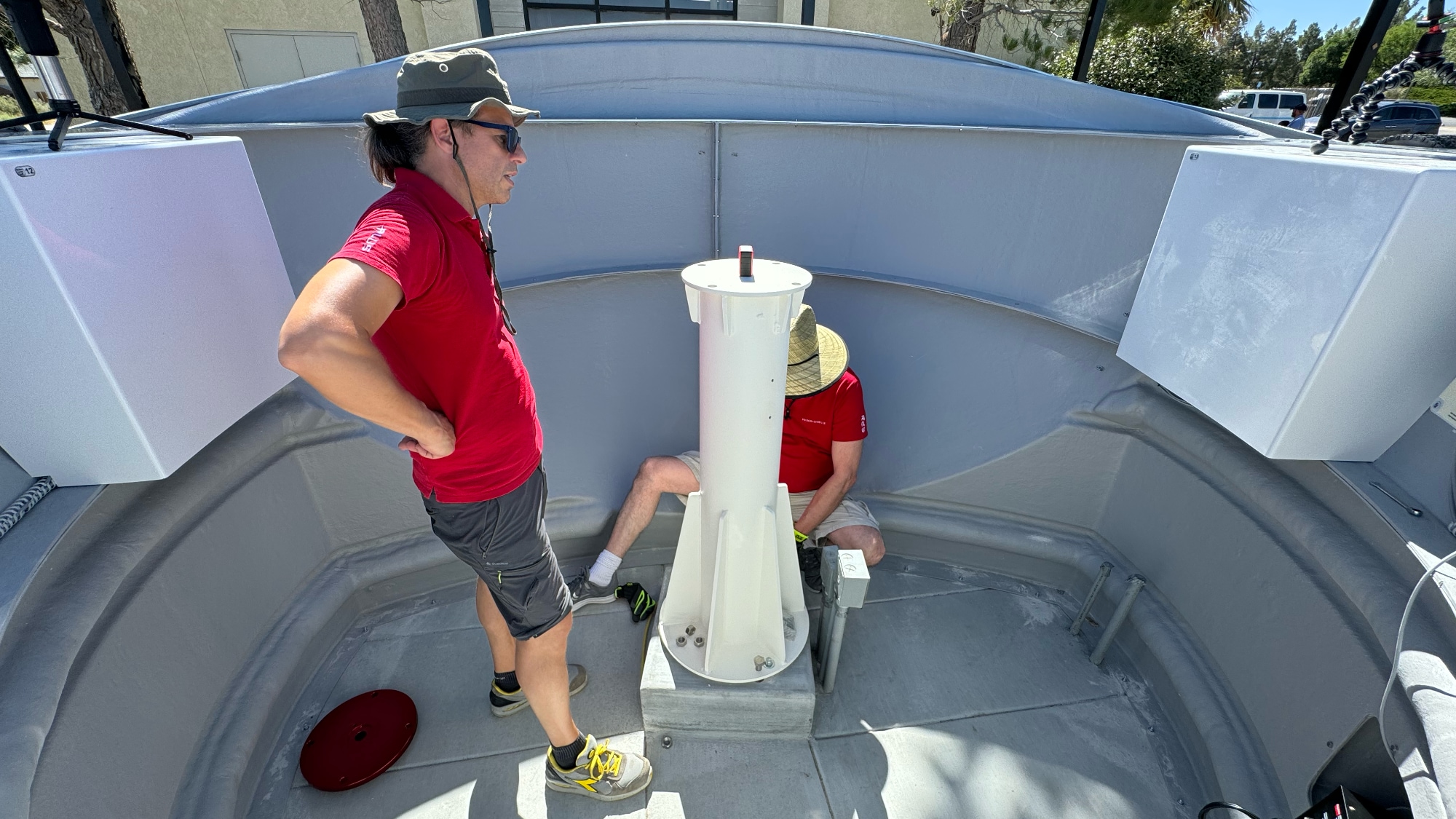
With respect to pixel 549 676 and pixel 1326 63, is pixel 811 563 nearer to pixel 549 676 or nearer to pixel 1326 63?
pixel 549 676

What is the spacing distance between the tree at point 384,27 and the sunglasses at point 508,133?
6625mm

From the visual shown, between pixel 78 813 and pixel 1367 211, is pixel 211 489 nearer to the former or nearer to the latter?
pixel 78 813

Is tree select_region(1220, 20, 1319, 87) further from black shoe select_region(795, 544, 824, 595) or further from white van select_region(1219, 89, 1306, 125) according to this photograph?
black shoe select_region(795, 544, 824, 595)

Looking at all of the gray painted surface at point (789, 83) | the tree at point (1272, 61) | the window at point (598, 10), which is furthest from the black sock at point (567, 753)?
the tree at point (1272, 61)

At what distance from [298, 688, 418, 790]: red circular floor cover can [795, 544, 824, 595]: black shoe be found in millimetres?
1521

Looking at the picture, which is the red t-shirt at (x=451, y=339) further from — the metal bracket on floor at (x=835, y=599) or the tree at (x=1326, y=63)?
the tree at (x=1326, y=63)

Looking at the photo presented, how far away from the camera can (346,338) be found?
0.98 meters

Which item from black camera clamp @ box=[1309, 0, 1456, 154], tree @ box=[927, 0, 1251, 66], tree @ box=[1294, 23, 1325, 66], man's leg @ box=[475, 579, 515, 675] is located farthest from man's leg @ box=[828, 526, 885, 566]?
tree @ box=[1294, 23, 1325, 66]

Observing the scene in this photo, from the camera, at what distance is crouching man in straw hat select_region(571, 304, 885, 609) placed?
2.14m

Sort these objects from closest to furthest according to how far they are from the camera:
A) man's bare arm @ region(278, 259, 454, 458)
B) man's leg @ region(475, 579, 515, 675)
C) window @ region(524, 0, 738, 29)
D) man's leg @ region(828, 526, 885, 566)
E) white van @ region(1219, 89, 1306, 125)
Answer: man's bare arm @ region(278, 259, 454, 458)
man's leg @ region(475, 579, 515, 675)
man's leg @ region(828, 526, 885, 566)
window @ region(524, 0, 738, 29)
white van @ region(1219, 89, 1306, 125)

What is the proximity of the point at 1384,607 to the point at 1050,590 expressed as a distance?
131cm

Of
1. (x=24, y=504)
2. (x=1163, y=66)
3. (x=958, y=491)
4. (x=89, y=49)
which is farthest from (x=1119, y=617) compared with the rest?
(x=89, y=49)

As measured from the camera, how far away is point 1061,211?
2471 millimetres

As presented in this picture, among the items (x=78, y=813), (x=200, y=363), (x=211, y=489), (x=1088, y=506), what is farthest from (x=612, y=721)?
(x=1088, y=506)
